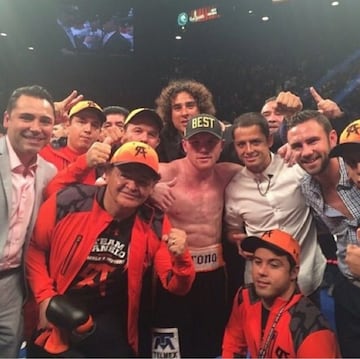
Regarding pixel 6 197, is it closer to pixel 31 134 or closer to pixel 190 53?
pixel 31 134

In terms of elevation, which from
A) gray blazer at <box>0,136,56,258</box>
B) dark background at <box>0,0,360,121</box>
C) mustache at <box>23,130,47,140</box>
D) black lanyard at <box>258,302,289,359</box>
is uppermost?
dark background at <box>0,0,360,121</box>

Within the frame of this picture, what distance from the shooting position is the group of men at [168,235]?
1507 mm

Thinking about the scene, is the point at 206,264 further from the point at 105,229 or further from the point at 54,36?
the point at 54,36

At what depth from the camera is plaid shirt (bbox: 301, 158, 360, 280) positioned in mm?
1496

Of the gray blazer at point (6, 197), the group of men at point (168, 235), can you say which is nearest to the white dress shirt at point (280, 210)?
the group of men at point (168, 235)

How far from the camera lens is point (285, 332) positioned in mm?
1435

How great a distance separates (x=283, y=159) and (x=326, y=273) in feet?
1.62

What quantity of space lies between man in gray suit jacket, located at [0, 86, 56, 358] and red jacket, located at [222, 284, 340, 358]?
0.83m

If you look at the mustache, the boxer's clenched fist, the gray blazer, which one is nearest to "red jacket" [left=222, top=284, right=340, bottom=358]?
the boxer's clenched fist

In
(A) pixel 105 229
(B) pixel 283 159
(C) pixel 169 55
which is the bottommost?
(A) pixel 105 229

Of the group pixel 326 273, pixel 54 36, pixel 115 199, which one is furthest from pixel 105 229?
pixel 54 36

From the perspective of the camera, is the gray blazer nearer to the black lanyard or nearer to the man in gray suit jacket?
the man in gray suit jacket

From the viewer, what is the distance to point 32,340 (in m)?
1.62

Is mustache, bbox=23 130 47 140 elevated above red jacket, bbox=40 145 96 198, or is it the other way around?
mustache, bbox=23 130 47 140
